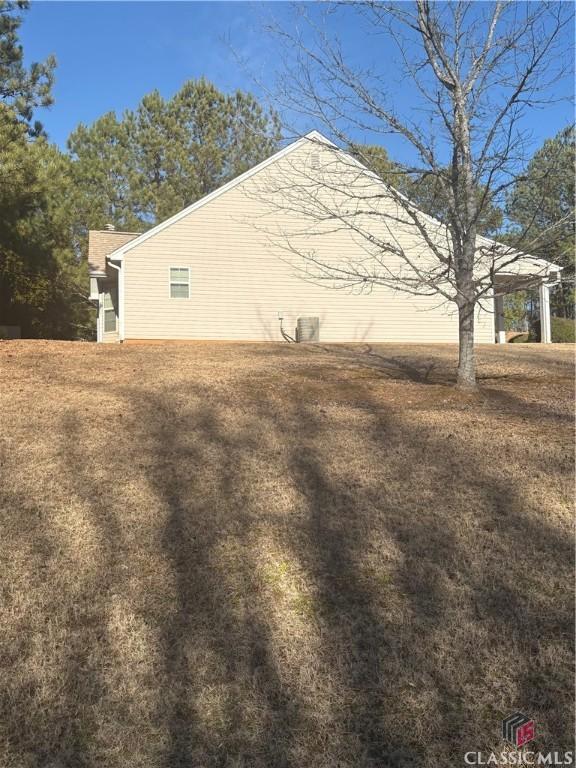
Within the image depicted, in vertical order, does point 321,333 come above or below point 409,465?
above

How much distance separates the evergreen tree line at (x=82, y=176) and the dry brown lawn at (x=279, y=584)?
5124mm

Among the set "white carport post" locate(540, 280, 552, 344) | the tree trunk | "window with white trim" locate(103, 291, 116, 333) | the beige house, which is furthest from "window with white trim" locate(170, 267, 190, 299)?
"white carport post" locate(540, 280, 552, 344)

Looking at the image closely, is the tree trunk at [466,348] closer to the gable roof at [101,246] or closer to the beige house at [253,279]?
the beige house at [253,279]

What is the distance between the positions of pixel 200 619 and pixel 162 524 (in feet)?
3.74

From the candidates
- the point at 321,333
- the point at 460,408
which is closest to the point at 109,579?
the point at 460,408

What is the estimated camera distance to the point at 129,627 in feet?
11.0

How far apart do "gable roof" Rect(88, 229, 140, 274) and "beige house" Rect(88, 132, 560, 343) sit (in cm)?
89

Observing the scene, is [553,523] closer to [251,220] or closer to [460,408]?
[460,408]

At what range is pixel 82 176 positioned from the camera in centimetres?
3062

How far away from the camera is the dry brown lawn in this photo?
2740mm

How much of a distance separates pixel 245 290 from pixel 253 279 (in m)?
0.39

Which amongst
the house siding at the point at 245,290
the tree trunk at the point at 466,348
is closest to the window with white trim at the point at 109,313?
the house siding at the point at 245,290

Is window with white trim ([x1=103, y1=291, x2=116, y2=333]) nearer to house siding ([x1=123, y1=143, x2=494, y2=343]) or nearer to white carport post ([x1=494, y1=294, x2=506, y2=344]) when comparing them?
house siding ([x1=123, y1=143, x2=494, y2=343])

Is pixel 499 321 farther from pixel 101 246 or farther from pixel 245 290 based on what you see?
pixel 101 246
